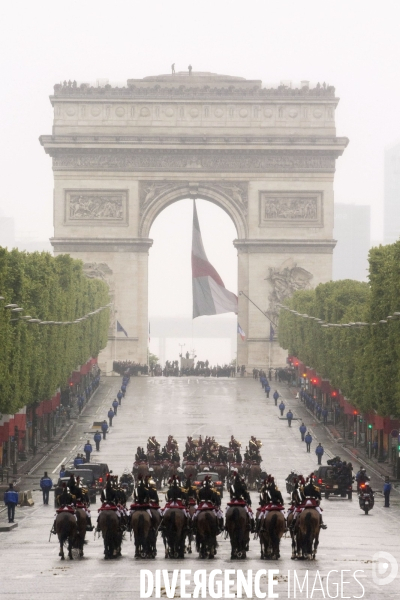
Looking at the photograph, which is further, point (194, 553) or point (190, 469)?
point (190, 469)

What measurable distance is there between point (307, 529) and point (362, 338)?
38.0m

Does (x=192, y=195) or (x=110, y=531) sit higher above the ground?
(x=192, y=195)

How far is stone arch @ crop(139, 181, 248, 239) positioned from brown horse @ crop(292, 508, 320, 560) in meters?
85.6

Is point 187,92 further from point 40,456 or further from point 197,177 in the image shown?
point 40,456

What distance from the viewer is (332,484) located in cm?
5003

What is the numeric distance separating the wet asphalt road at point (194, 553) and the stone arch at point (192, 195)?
20.2 meters

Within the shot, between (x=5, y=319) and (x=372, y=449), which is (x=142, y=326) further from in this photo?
(x=5, y=319)

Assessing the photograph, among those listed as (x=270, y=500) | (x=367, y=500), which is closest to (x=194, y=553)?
(x=270, y=500)

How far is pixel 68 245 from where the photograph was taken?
11481cm

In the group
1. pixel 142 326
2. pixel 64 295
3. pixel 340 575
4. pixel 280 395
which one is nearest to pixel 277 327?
pixel 142 326

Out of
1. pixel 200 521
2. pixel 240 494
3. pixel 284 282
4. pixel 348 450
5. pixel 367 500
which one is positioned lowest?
pixel 348 450

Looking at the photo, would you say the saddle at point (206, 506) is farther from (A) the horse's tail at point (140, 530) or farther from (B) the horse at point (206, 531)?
(A) the horse's tail at point (140, 530)

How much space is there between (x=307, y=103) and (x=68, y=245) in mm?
19657

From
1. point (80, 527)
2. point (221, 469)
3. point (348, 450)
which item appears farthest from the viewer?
point (348, 450)
